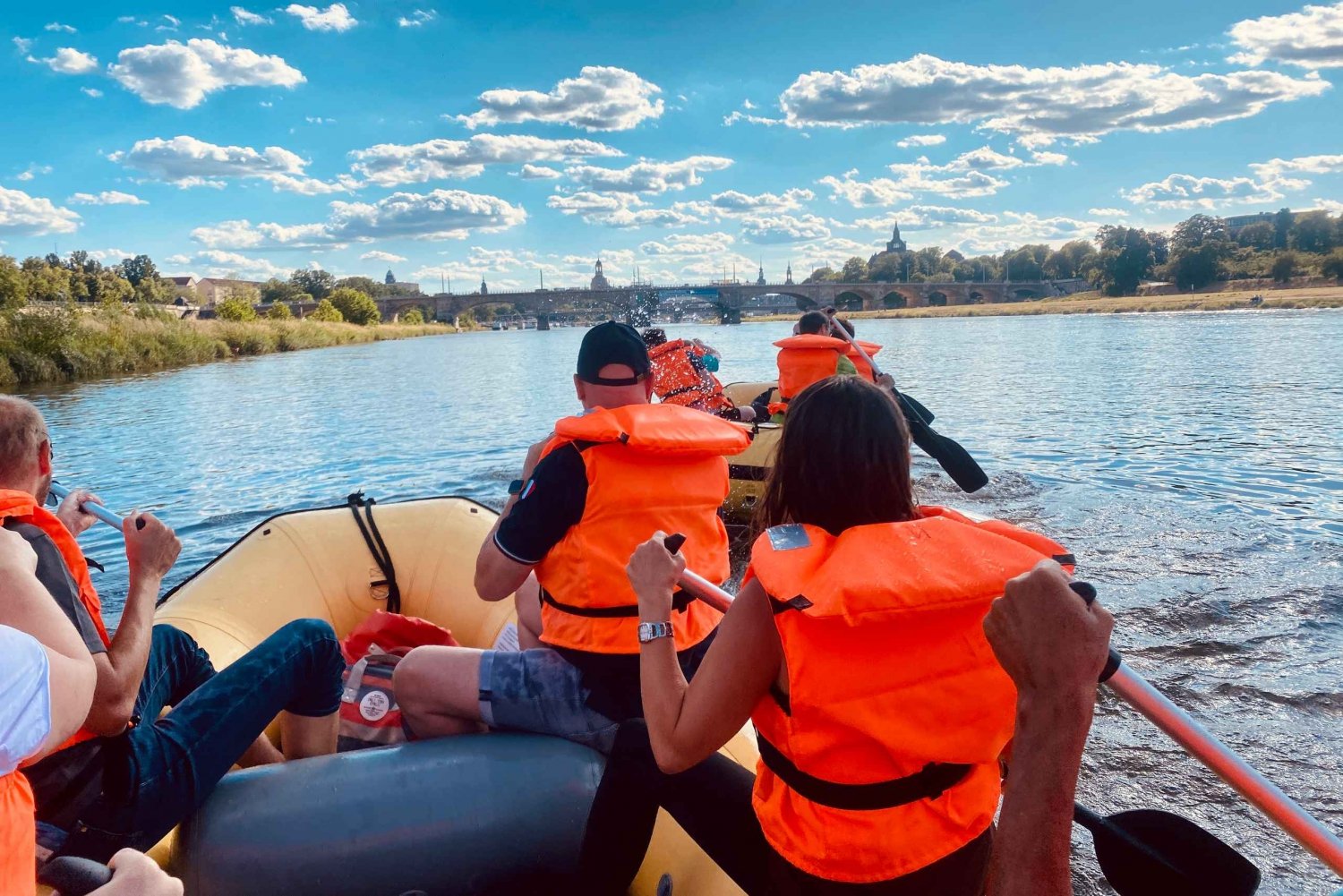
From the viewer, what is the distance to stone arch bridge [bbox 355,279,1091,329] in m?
57.8

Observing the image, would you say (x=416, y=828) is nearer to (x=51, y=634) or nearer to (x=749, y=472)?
(x=51, y=634)

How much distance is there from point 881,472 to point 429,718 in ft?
4.90

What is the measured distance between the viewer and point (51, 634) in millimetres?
1422

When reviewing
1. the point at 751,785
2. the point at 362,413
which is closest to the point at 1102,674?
the point at 751,785

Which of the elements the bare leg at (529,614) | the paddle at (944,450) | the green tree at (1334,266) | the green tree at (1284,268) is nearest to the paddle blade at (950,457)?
the paddle at (944,450)

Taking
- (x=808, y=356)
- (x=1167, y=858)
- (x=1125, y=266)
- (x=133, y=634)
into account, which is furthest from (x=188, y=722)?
(x=1125, y=266)

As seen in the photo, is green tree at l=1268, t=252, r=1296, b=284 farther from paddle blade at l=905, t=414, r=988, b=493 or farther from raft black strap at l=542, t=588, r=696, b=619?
raft black strap at l=542, t=588, r=696, b=619

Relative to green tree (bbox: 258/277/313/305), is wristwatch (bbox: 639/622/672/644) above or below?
below

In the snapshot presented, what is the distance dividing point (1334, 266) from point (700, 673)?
65107 mm

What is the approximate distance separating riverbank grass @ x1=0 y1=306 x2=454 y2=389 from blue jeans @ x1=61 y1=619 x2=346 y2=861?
21.6 metres

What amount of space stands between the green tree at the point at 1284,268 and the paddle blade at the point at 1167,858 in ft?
214

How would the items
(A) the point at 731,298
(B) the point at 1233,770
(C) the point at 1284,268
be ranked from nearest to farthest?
(B) the point at 1233,770 → (C) the point at 1284,268 → (A) the point at 731,298

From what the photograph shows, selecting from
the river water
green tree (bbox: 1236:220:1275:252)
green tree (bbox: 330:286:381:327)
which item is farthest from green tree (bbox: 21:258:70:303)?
green tree (bbox: 1236:220:1275:252)

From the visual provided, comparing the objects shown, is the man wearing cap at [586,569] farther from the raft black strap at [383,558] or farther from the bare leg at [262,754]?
the raft black strap at [383,558]
